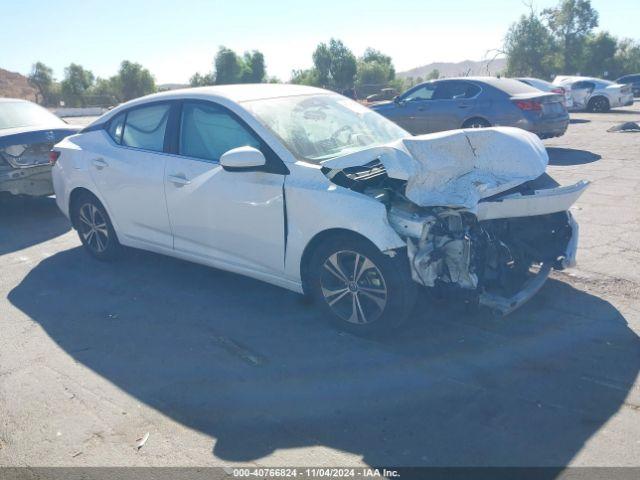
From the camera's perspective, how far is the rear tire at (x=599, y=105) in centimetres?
2361

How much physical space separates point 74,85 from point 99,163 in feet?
168

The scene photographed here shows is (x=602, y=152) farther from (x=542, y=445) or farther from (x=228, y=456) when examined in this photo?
(x=228, y=456)

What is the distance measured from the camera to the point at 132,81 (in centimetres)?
5069

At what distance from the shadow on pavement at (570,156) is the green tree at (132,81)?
1679 inches

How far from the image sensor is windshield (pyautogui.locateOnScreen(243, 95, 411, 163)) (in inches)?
194

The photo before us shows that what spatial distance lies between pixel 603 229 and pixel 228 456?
17.6 feet

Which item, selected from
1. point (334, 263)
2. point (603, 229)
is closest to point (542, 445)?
point (334, 263)

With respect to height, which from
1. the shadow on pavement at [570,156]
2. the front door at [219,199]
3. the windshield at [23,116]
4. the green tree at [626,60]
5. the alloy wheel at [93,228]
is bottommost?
the shadow on pavement at [570,156]

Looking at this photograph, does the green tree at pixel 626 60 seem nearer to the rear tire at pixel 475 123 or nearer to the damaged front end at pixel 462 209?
the rear tire at pixel 475 123

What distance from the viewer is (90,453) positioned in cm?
338

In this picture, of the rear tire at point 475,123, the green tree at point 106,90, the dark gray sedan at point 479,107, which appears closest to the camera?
the dark gray sedan at point 479,107

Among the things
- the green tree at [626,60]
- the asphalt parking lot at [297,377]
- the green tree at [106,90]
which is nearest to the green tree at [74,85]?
the green tree at [106,90]

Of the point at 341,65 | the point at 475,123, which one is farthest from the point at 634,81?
the point at 475,123

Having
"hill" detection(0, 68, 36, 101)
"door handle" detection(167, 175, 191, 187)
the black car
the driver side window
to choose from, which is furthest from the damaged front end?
"hill" detection(0, 68, 36, 101)
